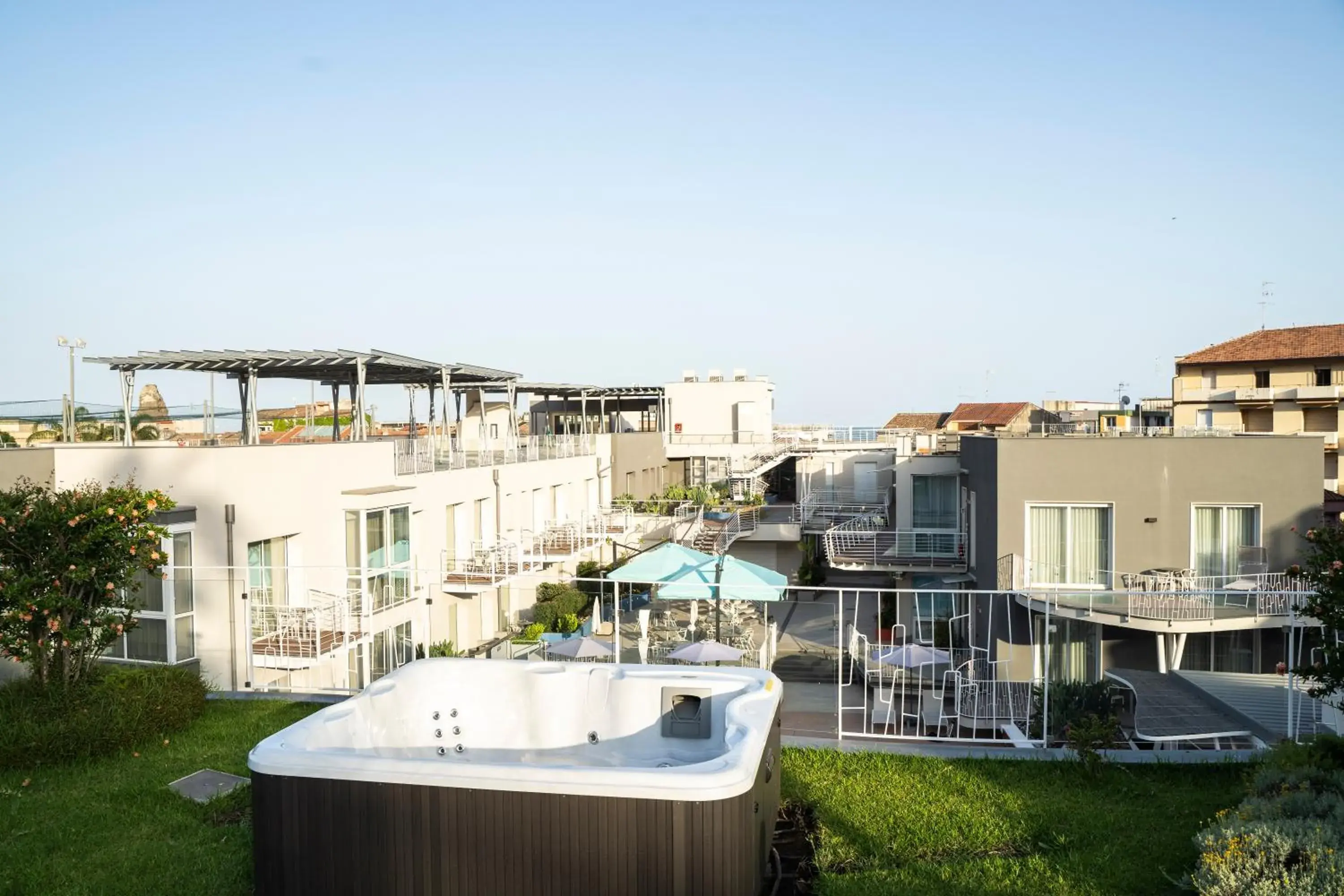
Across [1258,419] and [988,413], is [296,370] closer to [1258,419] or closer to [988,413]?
[1258,419]

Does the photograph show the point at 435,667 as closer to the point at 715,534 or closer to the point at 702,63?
the point at 702,63

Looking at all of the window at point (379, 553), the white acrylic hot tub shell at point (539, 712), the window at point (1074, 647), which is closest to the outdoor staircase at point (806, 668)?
the window at point (1074, 647)

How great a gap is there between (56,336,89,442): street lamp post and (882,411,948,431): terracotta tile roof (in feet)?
175

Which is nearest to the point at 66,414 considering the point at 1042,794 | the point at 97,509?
the point at 97,509

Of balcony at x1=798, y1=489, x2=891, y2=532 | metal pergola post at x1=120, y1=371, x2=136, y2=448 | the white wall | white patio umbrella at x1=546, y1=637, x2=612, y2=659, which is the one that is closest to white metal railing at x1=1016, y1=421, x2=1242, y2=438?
balcony at x1=798, y1=489, x2=891, y2=532

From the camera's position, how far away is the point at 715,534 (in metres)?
30.0

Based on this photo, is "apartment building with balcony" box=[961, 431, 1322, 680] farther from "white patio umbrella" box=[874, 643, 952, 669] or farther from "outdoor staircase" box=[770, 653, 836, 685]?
"outdoor staircase" box=[770, 653, 836, 685]

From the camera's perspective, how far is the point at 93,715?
775 cm

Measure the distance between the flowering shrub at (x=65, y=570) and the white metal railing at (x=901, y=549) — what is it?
668 inches

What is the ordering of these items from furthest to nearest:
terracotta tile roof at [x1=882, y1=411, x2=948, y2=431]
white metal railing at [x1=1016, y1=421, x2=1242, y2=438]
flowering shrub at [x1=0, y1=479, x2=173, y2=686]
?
terracotta tile roof at [x1=882, y1=411, x2=948, y2=431]
white metal railing at [x1=1016, y1=421, x2=1242, y2=438]
flowering shrub at [x1=0, y1=479, x2=173, y2=686]

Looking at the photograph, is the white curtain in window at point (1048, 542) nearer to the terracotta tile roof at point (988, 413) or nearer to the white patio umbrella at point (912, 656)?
the white patio umbrella at point (912, 656)

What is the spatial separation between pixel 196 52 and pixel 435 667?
13726mm

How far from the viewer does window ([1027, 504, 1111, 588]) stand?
17969 mm

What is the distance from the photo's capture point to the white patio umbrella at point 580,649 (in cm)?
1435
